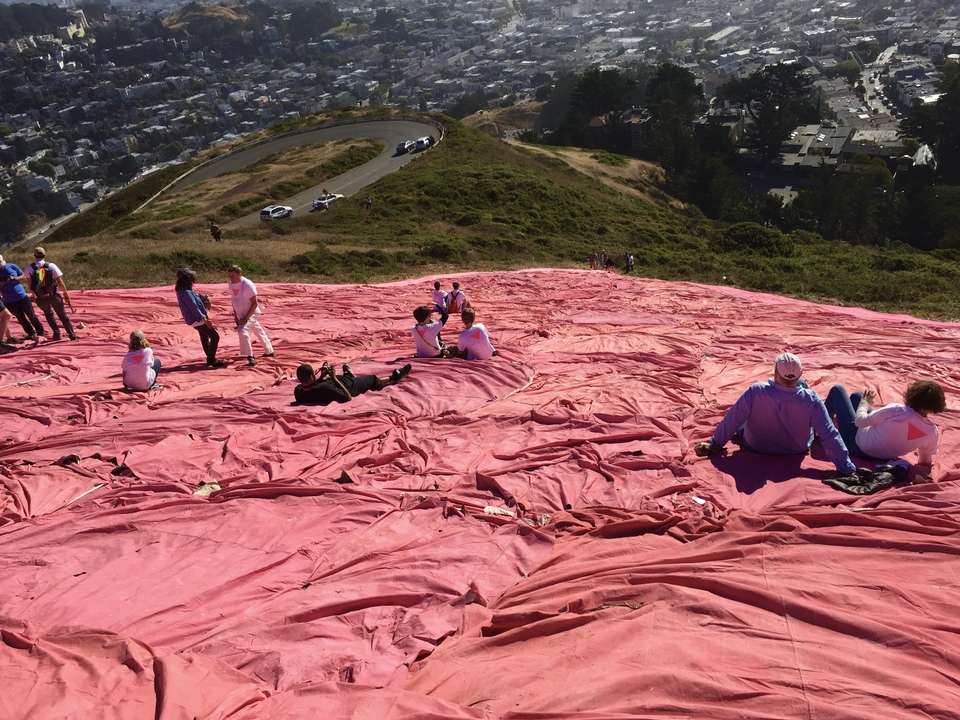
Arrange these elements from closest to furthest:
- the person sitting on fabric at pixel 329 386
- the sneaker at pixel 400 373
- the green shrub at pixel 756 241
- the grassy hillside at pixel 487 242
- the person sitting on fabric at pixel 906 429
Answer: the person sitting on fabric at pixel 906 429
the person sitting on fabric at pixel 329 386
the sneaker at pixel 400 373
the grassy hillside at pixel 487 242
the green shrub at pixel 756 241

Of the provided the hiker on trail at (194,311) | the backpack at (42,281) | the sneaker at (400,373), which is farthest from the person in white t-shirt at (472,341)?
the backpack at (42,281)

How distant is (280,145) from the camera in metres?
52.3

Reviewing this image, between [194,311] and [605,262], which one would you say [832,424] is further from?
[605,262]

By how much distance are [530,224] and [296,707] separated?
99.9 feet

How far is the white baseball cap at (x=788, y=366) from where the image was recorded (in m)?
6.46

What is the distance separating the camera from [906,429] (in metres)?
6.33

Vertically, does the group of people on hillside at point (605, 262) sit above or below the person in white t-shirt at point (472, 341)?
below

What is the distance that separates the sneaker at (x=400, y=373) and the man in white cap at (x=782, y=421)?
4350 mm

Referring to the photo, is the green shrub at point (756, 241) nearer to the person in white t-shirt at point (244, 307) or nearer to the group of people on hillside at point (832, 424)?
the person in white t-shirt at point (244, 307)

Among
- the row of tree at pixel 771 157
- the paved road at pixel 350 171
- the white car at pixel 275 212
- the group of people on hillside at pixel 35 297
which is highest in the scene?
the group of people on hillside at pixel 35 297

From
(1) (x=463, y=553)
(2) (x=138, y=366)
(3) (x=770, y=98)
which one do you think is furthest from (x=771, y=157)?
(1) (x=463, y=553)

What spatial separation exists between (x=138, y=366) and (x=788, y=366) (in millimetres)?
8377

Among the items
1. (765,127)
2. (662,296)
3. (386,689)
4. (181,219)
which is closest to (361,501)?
A: (386,689)

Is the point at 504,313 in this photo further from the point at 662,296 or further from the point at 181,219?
the point at 181,219
